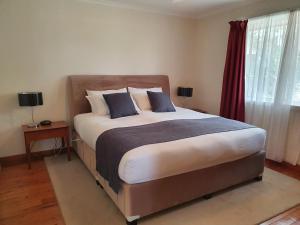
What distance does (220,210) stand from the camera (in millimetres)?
2207

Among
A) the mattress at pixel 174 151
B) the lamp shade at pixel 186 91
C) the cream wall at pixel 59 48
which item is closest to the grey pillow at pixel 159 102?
the mattress at pixel 174 151

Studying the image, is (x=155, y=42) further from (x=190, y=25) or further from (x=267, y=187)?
(x=267, y=187)

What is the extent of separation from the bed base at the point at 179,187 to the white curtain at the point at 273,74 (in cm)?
85

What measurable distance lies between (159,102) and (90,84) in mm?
1204

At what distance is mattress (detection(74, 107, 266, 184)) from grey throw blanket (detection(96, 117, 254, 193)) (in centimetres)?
9

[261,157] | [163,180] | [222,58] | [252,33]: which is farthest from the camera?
[222,58]

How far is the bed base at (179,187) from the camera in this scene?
1.92 m

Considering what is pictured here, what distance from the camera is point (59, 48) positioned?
340cm

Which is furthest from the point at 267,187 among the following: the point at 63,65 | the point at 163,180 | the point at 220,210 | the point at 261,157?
the point at 63,65

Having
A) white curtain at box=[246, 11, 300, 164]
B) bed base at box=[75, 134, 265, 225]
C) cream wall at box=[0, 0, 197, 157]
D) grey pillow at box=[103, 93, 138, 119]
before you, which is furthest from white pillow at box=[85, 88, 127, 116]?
white curtain at box=[246, 11, 300, 164]

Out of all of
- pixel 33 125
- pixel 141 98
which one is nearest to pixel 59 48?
pixel 33 125

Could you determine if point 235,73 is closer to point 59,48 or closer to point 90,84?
point 90,84

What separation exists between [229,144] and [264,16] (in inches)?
89.7

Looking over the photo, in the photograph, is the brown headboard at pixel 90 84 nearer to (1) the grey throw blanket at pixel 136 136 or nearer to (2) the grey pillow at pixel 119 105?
(2) the grey pillow at pixel 119 105
